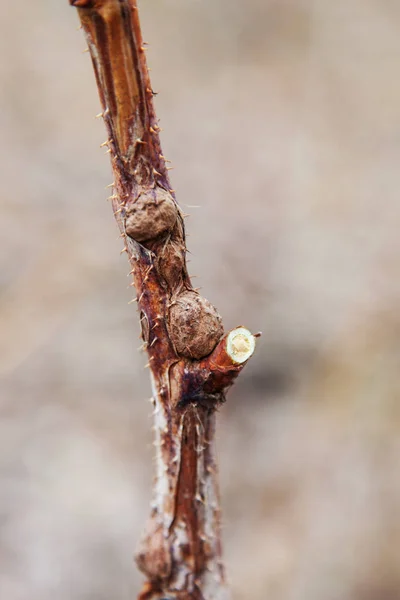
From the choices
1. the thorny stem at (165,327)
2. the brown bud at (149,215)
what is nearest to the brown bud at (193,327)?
the thorny stem at (165,327)

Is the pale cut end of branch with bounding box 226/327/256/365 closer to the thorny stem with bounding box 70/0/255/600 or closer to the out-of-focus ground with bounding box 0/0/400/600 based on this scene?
the thorny stem with bounding box 70/0/255/600

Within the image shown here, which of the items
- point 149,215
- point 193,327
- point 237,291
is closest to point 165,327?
point 193,327

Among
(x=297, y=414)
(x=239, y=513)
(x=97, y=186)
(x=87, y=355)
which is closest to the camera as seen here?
(x=239, y=513)

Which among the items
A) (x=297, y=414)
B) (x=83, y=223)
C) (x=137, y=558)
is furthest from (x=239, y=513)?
(x=83, y=223)

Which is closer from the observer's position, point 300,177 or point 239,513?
point 239,513

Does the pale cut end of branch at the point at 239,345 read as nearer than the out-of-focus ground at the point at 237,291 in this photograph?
Yes

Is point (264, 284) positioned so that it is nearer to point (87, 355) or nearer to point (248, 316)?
point (248, 316)

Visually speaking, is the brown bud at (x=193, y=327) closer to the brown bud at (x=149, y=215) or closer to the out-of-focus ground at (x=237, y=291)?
the brown bud at (x=149, y=215)

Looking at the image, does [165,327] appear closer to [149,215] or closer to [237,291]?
[149,215]

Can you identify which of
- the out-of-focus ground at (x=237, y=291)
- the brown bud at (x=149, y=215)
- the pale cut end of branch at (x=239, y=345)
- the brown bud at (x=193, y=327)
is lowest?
the pale cut end of branch at (x=239, y=345)
